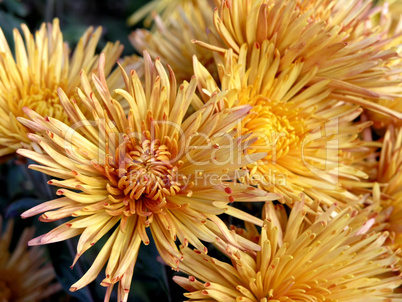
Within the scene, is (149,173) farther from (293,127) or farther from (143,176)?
(293,127)

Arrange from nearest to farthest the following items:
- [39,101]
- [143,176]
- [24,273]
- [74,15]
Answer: [143,176] < [39,101] < [24,273] < [74,15]

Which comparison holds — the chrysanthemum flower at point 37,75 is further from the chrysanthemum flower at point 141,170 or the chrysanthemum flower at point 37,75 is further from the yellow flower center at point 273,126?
the yellow flower center at point 273,126

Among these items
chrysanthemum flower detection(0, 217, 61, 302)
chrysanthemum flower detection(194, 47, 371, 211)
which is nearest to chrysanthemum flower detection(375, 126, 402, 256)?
chrysanthemum flower detection(194, 47, 371, 211)

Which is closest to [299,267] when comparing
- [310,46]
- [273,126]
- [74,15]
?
[273,126]

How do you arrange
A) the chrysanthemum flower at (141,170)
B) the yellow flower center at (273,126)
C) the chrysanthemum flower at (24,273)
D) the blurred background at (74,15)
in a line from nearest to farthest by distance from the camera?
the chrysanthemum flower at (141,170) < the yellow flower center at (273,126) < the chrysanthemum flower at (24,273) < the blurred background at (74,15)

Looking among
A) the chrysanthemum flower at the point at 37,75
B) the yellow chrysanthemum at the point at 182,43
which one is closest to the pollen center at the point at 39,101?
the chrysanthemum flower at the point at 37,75

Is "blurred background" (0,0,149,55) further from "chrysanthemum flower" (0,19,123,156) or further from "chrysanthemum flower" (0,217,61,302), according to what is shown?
"chrysanthemum flower" (0,217,61,302)

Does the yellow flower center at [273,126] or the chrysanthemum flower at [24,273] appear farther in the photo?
the chrysanthemum flower at [24,273]
